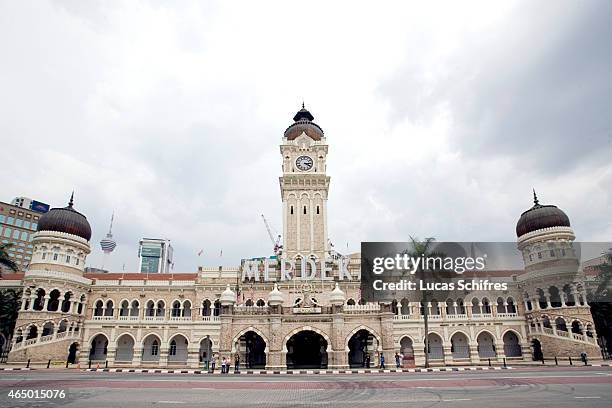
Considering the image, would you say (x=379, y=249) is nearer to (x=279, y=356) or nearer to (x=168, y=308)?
(x=279, y=356)

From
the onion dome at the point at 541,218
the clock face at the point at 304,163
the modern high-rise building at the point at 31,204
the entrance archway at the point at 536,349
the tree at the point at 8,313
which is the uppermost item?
the modern high-rise building at the point at 31,204

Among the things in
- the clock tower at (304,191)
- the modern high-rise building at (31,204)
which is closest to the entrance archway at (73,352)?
the clock tower at (304,191)

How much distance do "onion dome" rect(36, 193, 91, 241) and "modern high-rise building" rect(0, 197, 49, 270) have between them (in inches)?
2161

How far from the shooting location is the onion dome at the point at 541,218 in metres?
48.1

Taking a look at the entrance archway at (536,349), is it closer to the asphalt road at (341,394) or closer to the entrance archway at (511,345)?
the entrance archway at (511,345)

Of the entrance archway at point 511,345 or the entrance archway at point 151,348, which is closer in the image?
the entrance archway at point 511,345

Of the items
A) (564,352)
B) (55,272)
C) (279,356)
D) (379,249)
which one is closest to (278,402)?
(279,356)

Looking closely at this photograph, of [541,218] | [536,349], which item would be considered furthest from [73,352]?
[541,218]

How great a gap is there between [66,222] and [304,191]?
30222mm

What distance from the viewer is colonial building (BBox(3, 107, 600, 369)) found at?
44219mm

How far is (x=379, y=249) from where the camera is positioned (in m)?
44.8

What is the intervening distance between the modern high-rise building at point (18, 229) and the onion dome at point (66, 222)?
54893mm

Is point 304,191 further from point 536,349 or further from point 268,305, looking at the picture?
point 536,349

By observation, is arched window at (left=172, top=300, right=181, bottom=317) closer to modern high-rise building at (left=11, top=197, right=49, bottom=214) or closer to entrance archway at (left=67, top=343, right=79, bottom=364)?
entrance archway at (left=67, top=343, right=79, bottom=364)
